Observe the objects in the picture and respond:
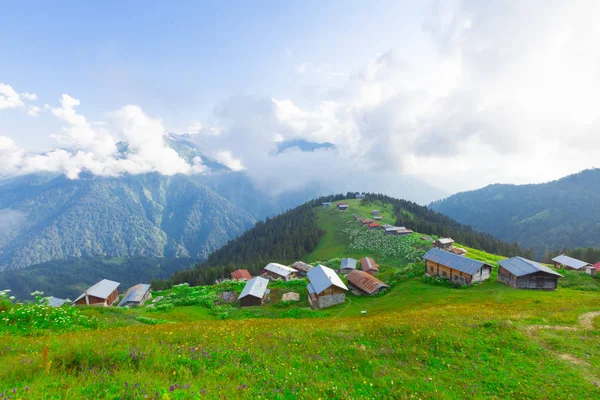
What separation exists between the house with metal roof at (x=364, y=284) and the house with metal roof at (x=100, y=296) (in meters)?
63.1

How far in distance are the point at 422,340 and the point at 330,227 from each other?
527 ft

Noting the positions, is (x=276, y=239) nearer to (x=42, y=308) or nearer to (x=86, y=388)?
(x=42, y=308)

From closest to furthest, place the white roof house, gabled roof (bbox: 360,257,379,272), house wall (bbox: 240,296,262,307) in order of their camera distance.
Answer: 1. house wall (bbox: 240,296,262,307)
2. gabled roof (bbox: 360,257,379,272)
3. the white roof house

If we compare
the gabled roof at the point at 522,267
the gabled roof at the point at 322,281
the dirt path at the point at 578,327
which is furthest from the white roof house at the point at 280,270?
the dirt path at the point at 578,327

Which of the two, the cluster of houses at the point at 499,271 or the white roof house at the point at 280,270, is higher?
the cluster of houses at the point at 499,271

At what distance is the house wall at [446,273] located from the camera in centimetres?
4772

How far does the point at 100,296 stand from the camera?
7200 cm

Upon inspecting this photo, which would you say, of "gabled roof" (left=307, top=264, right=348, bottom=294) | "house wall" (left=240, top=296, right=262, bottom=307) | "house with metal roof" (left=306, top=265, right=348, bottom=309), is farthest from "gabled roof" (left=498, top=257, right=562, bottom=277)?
"house wall" (left=240, top=296, right=262, bottom=307)

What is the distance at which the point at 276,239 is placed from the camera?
168375 millimetres

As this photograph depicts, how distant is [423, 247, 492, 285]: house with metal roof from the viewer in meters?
47.7

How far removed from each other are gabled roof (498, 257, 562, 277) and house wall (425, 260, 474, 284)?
21.7 ft

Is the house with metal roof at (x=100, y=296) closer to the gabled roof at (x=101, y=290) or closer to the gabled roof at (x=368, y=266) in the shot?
the gabled roof at (x=101, y=290)

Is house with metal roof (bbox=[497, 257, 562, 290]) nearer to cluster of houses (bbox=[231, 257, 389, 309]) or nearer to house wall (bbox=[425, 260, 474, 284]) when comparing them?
house wall (bbox=[425, 260, 474, 284])

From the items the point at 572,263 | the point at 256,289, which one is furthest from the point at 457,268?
the point at 572,263
